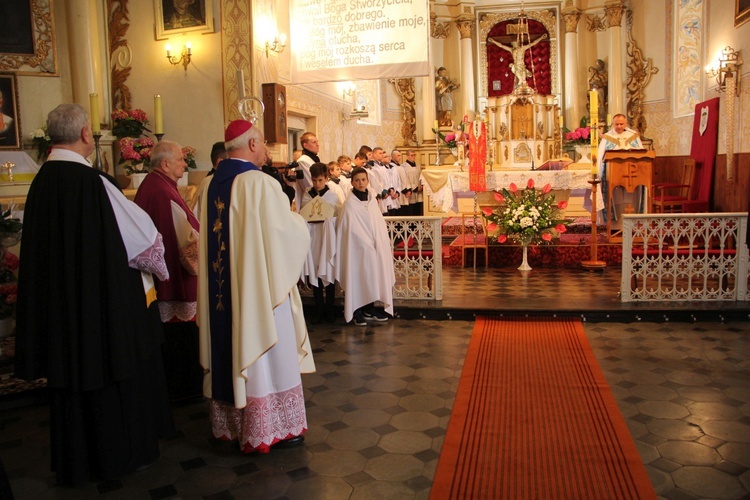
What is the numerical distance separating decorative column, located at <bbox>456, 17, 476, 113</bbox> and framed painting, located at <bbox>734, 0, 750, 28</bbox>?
7.99 m

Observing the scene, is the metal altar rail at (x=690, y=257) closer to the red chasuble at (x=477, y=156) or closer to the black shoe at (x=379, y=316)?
the black shoe at (x=379, y=316)

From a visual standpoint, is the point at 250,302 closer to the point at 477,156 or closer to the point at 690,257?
the point at 690,257

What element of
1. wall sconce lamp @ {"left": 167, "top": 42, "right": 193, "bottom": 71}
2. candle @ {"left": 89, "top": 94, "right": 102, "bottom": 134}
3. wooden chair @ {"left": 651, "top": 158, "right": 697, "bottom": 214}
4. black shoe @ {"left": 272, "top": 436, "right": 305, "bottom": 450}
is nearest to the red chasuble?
wooden chair @ {"left": 651, "top": 158, "right": 697, "bottom": 214}

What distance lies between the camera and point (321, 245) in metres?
6.17

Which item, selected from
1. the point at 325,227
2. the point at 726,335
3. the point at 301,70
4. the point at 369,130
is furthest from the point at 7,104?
the point at 369,130

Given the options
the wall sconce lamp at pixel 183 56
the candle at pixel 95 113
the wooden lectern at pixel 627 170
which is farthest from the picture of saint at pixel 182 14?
the wooden lectern at pixel 627 170

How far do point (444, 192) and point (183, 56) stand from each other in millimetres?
4863

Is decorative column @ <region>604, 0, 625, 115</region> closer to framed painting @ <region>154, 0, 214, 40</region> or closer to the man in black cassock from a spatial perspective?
framed painting @ <region>154, 0, 214, 40</region>

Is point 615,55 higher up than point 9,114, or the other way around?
point 615,55

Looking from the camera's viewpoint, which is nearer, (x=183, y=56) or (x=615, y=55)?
(x=183, y=56)

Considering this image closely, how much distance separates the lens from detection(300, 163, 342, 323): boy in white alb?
6117mm

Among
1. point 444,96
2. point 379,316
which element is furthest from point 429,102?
point 379,316

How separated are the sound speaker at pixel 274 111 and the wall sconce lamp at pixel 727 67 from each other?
656 cm

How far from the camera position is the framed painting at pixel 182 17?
25.6 ft
